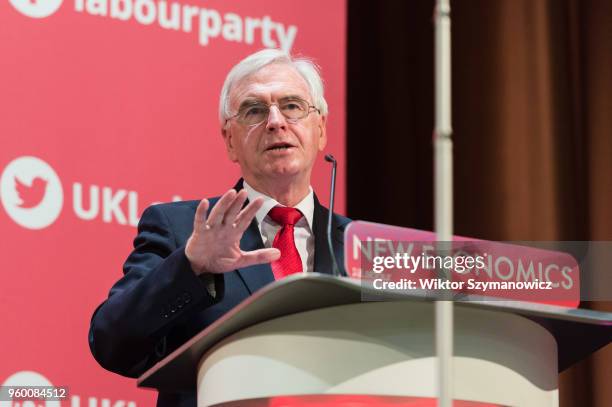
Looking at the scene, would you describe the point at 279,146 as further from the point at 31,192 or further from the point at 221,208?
the point at 221,208

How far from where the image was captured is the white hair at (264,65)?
281 cm

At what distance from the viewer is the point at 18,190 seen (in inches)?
115

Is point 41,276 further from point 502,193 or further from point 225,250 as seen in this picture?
point 502,193

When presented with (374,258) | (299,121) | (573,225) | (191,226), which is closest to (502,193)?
(573,225)

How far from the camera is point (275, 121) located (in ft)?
8.97

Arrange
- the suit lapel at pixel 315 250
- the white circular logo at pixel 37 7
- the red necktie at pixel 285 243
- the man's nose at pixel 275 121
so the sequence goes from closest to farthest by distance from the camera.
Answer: the suit lapel at pixel 315 250 < the red necktie at pixel 285 243 < the man's nose at pixel 275 121 < the white circular logo at pixel 37 7

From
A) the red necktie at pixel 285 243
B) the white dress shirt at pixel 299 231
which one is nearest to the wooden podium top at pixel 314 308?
the red necktie at pixel 285 243

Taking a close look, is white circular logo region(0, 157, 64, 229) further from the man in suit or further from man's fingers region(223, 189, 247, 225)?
man's fingers region(223, 189, 247, 225)

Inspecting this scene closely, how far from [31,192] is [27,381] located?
20.5 inches

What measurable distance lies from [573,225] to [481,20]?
90 centimetres

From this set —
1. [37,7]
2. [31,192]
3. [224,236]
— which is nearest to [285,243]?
[224,236]

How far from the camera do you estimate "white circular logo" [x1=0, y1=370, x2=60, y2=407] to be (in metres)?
2.77

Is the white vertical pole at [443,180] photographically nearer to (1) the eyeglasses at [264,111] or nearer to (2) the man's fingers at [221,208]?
(2) the man's fingers at [221,208]

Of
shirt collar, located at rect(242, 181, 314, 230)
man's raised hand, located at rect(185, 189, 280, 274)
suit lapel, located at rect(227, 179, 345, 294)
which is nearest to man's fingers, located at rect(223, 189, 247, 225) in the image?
man's raised hand, located at rect(185, 189, 280, 274)
